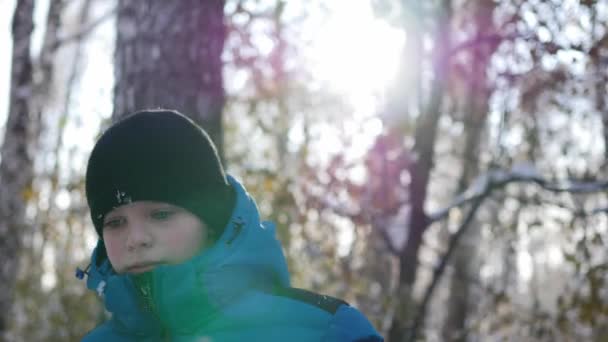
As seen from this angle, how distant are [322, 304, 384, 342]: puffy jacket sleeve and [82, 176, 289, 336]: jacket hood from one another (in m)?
0.24

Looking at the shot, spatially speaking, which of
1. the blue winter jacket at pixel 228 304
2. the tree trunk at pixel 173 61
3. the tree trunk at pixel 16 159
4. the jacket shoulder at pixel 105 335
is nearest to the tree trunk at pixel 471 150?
the tree trunk at pixel 173 61

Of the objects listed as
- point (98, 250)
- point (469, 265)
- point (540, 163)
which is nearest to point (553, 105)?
point (98, 250)

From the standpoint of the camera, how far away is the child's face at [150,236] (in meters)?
1.96

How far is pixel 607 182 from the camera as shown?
17.6 feet

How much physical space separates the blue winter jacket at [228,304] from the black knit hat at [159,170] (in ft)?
0.34

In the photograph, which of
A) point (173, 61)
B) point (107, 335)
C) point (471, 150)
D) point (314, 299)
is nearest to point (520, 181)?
point (173, 61)

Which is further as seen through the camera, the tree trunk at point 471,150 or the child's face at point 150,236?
the tree trunk at point 471,150

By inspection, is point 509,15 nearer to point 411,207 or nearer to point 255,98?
point 411,207

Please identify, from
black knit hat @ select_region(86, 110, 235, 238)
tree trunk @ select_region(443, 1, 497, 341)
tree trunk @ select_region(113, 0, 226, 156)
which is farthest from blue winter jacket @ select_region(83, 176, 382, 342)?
tree trunk @ select_region(443, 1, 497, 341)

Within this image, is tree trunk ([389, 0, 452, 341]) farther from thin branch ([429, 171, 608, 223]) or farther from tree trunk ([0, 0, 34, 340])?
tree trunk ([0, 0, 34, 340])

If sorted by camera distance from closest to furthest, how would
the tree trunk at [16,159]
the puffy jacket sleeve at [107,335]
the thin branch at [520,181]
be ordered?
the puffy jacket sleeve at [107,335] < the thin branch at [520,181] < the tree trunk at [16,159]

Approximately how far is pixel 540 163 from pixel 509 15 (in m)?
10.1

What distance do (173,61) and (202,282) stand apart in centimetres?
173

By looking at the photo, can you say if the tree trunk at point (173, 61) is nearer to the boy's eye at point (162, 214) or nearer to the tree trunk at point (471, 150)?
the boy's eye at point (162, 214)
